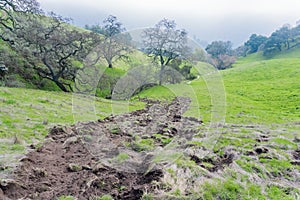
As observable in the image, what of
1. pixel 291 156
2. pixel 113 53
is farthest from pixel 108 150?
pixel 113 53

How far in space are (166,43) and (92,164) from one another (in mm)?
30686

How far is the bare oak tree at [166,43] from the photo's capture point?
32.8m

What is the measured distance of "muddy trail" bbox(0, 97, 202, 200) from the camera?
6121mm

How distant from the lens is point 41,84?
2884 cm

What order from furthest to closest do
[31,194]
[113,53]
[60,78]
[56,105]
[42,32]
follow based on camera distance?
[113,53], [60,78], [42,32], [56,105], [31,194]

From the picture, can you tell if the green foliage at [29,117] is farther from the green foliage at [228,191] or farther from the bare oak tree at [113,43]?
the bare oak tree at [113,43]

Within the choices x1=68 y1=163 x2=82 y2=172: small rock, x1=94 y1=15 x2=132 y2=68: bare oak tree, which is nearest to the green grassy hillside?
x1=94 y1=15 x2=132 y2=68: bare oak tree

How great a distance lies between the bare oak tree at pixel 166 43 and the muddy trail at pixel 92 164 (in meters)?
22.4

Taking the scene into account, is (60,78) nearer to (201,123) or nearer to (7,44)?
(7,44)

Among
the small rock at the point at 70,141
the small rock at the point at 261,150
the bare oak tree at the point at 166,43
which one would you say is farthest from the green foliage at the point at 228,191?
the bare oak tree at the point at 166,43

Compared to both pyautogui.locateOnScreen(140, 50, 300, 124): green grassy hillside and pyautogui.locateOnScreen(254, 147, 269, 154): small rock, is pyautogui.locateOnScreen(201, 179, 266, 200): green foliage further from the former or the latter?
pyautogui.locateOnScreen(140, 50, 300, 124): green grassy hillside

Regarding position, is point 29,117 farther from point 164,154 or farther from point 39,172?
point 164,154

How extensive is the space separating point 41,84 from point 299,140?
1067 inches

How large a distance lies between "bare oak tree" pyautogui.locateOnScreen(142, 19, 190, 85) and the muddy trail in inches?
881
